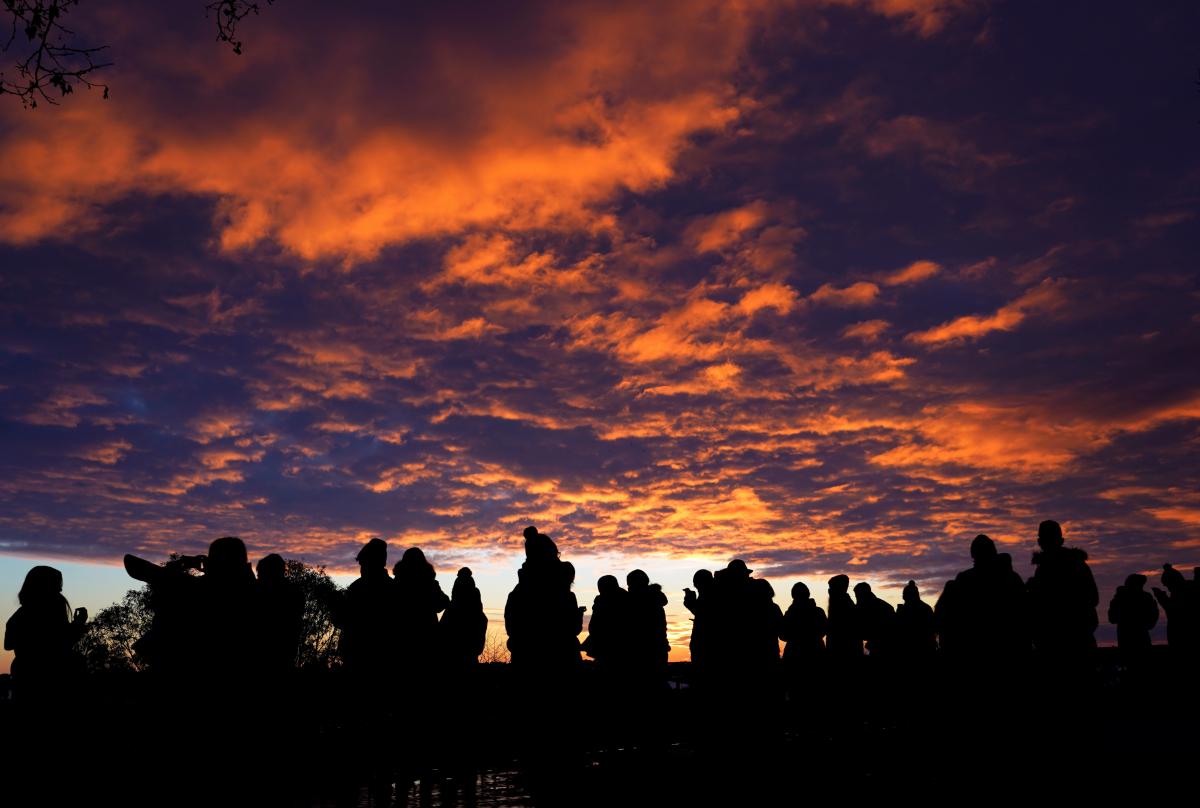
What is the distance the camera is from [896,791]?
7848mm

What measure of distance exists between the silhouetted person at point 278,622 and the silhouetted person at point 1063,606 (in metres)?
7.70

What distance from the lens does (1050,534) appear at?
1097 cm

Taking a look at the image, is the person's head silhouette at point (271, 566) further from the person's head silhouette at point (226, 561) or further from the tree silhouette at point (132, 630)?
the tree silhouette at point (132, 630)

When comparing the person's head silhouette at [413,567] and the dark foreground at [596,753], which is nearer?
the dark foreground at [596,753]

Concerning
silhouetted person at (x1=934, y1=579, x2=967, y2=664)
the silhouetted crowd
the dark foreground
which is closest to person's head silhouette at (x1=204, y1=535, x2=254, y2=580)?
the silhouetted crowd

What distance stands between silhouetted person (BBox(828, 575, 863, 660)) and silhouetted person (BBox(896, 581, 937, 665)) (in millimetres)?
820

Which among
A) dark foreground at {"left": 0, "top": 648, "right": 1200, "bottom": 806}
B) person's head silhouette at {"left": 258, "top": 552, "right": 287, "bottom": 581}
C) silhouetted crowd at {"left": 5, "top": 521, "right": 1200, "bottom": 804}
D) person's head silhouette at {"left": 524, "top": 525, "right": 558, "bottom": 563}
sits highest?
person's head silhouette at {"left": 524, "top": 525, "right": 558, "bottom": 563}

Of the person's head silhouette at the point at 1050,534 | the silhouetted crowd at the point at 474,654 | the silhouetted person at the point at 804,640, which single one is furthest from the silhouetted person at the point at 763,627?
the silhouetted person at the point at 804,640

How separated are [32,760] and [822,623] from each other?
13.4 meters

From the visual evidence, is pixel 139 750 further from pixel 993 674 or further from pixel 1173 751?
pixel 1173 751

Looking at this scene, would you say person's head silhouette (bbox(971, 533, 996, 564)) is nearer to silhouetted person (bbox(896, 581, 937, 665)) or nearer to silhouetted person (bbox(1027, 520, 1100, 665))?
silhouetted person (bbox(1027, 520, 1100, 665))

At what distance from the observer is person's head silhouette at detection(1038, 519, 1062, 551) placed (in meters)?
11.0

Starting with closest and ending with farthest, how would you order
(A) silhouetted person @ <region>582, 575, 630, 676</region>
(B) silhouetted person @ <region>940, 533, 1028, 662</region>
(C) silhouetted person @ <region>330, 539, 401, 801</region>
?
(B) silhouetted person @ <region>940, 533, 1028, 662</region>, (C) silhouetted person @ <region>330, 539, 401, 801</region>, (A) silhouetted person @ <region>582, 575, 630, 676</region>

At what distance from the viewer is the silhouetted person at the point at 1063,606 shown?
10797 mm
